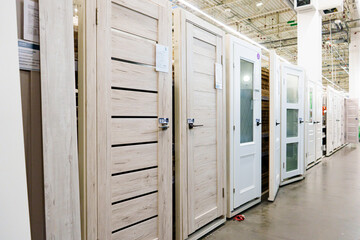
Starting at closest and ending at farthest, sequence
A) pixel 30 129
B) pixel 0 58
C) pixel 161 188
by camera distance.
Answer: pixel 0 58 < pixel 30 129 < pixel 161 188

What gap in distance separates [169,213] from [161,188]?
0.26 m

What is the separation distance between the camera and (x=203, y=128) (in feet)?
8.55

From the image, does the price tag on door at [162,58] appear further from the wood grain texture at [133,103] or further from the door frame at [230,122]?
the door frame at [230,122]

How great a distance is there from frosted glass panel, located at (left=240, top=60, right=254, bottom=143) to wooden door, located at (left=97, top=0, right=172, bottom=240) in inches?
55.7

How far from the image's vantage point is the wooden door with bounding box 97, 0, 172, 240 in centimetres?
170

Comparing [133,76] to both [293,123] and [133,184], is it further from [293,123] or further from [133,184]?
[293,123]

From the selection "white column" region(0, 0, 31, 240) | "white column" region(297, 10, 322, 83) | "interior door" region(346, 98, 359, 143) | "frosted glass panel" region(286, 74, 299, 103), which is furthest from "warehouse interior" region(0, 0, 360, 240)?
"interior door" region(346, 98, 359, 143)

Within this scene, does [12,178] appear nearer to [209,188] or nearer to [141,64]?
[141,64]

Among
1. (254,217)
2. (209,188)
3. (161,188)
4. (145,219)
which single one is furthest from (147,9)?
(254,217)

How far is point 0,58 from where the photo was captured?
111 cm

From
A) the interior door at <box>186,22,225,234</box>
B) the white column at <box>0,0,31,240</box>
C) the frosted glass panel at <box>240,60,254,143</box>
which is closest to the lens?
the white column at <box>0,0,31,240</box>

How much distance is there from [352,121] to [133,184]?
458 inches

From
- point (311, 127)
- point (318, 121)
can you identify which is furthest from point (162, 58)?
point (318, 121)

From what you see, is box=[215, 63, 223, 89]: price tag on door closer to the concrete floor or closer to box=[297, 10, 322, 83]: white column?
the concrete floor
